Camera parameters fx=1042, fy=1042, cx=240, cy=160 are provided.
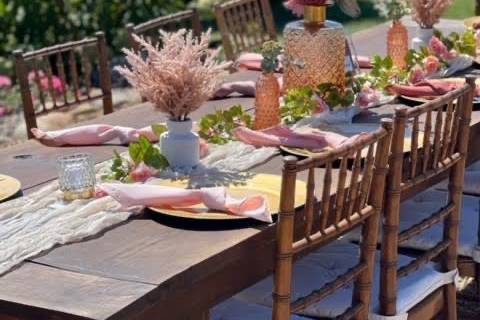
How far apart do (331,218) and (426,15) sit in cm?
163

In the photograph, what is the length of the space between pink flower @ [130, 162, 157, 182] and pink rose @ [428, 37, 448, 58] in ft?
4.94

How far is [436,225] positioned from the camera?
308cm

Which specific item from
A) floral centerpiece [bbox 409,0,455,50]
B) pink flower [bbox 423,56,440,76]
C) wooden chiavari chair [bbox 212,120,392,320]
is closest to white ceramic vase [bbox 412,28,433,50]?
floral centerpiece [bbox 409,0,455,50]

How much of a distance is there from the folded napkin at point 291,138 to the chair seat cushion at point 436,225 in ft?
1.37

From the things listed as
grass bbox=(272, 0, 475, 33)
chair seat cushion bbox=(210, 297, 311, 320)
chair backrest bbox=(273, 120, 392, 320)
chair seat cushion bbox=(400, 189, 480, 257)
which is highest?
chair backrest bbox=(273, 120, 392, 320)

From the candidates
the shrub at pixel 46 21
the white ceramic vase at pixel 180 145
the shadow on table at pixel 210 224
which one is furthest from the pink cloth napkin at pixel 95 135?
the shrub at pixel 46 21

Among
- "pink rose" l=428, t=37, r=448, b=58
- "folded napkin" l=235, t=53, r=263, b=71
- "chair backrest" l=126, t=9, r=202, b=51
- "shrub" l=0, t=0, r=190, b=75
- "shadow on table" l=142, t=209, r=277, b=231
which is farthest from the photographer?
"shrub" l=0, t=0, r=190, b=75

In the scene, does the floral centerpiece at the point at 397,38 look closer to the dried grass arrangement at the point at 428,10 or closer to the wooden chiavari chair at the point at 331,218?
the dried grass arrangement at the point at 428,10

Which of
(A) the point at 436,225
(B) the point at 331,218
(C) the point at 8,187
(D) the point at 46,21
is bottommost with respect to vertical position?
(A) the point at 436,225

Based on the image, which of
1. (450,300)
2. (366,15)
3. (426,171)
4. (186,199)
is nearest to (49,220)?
(186,199)

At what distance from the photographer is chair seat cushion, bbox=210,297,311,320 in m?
2.51

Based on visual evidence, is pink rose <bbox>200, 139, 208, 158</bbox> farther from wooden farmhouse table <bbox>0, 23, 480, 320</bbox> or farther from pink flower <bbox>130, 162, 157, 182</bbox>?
wooden farmhouse table <bbox>0, 23, 480, 320</bbox>

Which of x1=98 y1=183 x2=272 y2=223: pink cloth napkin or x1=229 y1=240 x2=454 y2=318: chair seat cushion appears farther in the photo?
x1=229 y1=240 x2=454 y2=318: chair seat cushion

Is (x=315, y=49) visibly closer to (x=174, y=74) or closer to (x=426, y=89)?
(x=426, y=89)
